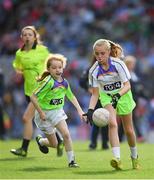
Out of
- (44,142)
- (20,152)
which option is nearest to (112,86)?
(44,142)

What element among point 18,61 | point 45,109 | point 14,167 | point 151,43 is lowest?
point 14,167

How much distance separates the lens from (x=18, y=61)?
1476cm

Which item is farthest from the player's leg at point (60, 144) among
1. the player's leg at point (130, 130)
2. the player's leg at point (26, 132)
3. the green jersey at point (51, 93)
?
the player's leg at point (130, 130)

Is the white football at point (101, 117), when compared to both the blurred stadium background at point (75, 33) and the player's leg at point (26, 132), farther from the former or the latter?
the blurred stadium background at point (75, 33)

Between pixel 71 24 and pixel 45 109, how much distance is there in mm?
13902

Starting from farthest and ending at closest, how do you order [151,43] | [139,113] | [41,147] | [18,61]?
[151,43]
[139,113]
[18,61]
[41,147]

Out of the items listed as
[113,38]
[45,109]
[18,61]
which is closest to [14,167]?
[45,109]

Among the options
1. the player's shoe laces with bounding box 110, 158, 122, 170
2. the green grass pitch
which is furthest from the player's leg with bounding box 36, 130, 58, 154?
the player's shoe laces with bounding box 110, 158, 122, 170

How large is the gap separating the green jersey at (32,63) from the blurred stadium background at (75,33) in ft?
27.3

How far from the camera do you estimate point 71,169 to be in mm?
11648

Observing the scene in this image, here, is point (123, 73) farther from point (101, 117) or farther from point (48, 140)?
point (48, 140)

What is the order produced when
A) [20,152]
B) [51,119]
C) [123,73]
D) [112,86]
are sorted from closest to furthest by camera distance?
[123,73] < [112,86] < [51,119] < [20,152]

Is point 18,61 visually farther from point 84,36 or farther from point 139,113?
point 84,36

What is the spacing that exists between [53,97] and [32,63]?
7.38ft
